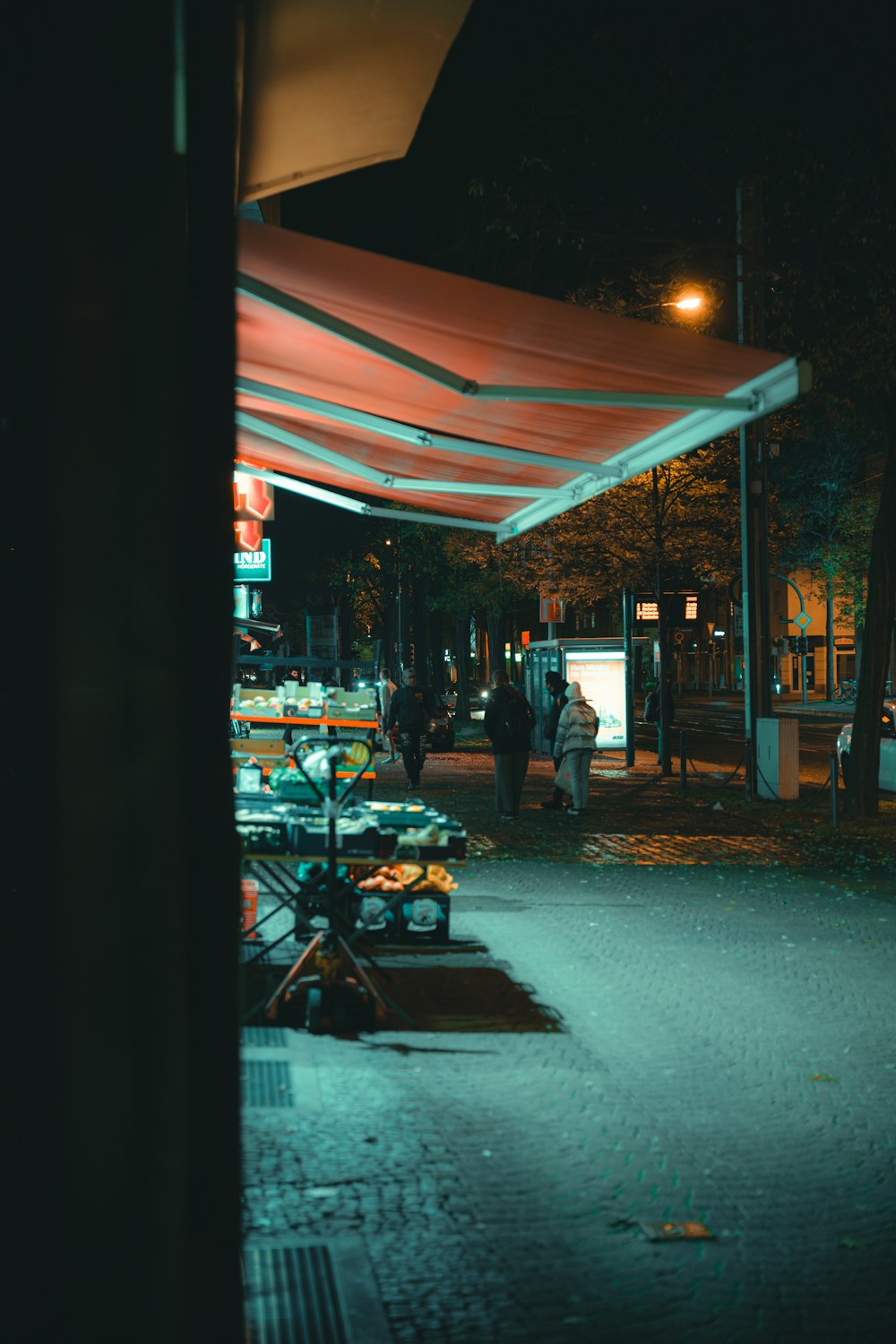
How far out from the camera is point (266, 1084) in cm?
588

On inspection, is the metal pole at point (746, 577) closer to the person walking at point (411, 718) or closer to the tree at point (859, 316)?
the tree at point (859, 316)

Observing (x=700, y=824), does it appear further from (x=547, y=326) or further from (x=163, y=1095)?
(x=163, y=1095)

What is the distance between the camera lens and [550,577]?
27.0 meters

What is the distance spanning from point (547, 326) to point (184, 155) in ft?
9.82

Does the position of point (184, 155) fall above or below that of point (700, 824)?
above

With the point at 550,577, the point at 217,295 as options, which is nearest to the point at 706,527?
Result: the point at 550,577

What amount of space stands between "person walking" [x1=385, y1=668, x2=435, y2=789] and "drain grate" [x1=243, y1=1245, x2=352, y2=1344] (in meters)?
17.1

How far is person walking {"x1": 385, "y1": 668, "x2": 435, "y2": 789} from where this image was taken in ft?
69.8

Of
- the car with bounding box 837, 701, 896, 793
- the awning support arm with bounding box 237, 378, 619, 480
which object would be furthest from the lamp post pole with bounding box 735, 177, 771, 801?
the awning support arm with bounding box 237, 378, 619, 480

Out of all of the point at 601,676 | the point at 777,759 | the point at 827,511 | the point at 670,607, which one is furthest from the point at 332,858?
the point at 827,511

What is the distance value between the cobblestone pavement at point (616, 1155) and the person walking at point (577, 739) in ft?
27.8

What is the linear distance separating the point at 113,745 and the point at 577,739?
15008 millimetres

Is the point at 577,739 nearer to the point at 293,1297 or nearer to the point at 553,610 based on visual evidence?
the point at 553,610

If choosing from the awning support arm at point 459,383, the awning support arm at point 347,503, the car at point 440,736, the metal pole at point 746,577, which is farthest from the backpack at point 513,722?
the car at point 440,736
